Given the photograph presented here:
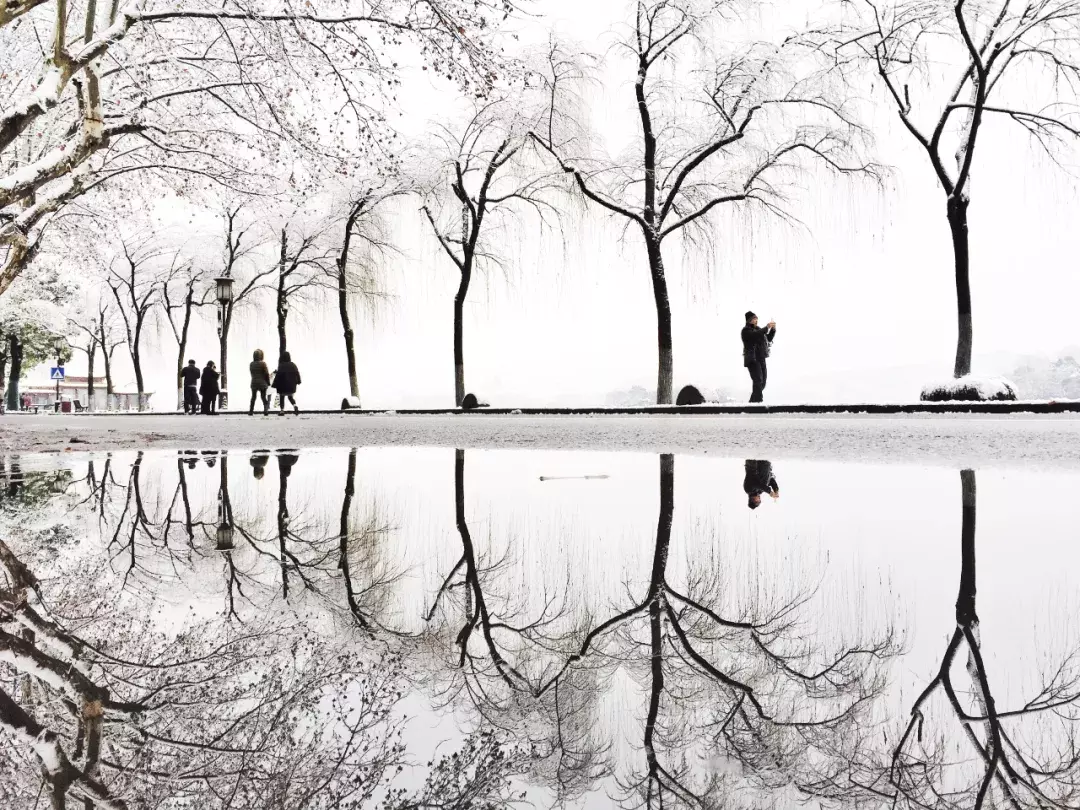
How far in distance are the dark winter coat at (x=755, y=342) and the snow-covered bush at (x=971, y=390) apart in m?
3.68

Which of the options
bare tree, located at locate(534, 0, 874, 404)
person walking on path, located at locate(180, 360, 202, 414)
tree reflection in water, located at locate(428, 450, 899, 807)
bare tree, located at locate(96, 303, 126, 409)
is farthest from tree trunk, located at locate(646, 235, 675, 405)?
bare tree, located at locate(96, 303, 126, 409)

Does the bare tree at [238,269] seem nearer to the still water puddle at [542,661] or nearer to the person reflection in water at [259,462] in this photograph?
the person reflection in water at [259,462]

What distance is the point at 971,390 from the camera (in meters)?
17.3

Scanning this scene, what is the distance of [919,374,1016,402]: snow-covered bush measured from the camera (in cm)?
1712

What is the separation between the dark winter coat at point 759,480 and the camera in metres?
5.75

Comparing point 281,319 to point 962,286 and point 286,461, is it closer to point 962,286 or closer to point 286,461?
point 962,286

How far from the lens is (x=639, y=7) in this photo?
23875mm

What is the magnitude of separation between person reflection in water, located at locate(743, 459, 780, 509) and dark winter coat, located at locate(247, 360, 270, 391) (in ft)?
71.3

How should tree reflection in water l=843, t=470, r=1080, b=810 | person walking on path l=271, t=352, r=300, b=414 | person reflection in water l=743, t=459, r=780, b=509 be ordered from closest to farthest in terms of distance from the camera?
tree reflection in water l=843, t=470, r=1080, b=810, person reflection in water l=743, t=459, r=780, b=509, person walking on path l=271, t=352, r=300, b=414

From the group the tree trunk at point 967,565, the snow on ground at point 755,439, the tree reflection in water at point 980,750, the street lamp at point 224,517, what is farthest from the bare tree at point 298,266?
the tree reflection in water at point 980,750

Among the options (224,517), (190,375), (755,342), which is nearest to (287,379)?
(190,375)

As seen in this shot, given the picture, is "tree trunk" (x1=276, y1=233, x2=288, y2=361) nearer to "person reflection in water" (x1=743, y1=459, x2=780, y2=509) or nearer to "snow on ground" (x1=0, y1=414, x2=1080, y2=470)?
"snow on ground" (x1=0, y1=414, x2=1080, y2=470)

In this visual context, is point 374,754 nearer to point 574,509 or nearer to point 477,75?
point 574,509

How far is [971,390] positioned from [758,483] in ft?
44.3
